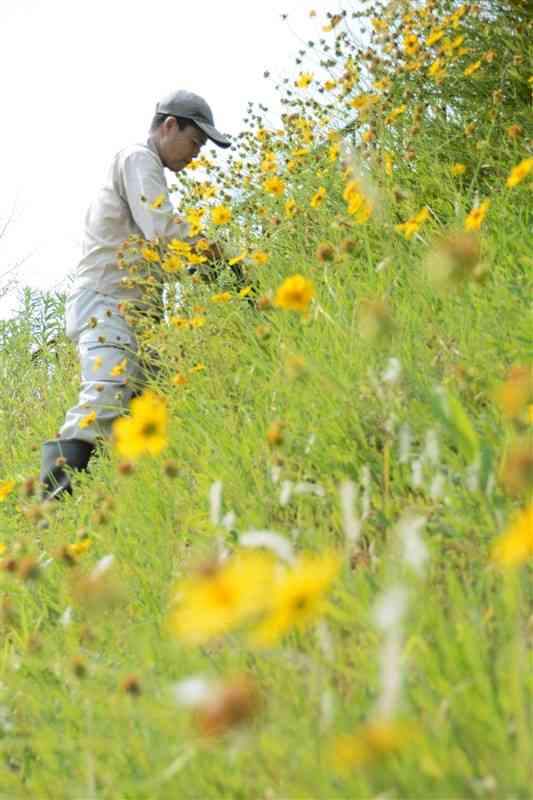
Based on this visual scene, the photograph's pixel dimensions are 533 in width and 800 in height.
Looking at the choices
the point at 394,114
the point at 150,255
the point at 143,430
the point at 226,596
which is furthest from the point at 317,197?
the point at 226,596

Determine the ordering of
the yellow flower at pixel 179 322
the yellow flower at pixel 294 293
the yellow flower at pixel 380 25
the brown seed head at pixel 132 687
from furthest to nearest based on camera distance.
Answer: the yellow flower at pixel 380 25 < the yellow flower at pixel 179 322 < the yellow flower at pixel 294 293 < the brown seed head at pixel 132 687

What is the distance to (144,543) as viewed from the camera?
1874 mm

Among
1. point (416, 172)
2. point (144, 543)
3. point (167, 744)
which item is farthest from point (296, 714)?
point (416, 172)

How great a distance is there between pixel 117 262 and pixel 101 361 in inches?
22.5

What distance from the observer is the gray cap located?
3.51 metres

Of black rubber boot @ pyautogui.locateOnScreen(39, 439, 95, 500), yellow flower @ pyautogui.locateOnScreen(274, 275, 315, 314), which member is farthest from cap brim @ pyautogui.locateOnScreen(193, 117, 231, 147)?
yellow flower @ pyautogui.locateOnScreen(274, 275, 315, 314)

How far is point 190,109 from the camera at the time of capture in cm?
352

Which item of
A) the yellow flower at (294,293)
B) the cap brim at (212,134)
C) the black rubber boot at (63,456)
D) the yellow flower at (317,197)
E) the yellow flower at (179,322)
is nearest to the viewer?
the yellow flower at (294,293)

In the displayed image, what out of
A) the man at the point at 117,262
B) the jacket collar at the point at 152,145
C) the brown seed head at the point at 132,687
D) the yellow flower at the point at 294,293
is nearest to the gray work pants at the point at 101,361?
the man at the point at 117,262

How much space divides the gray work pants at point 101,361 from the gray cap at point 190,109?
0.84 metres

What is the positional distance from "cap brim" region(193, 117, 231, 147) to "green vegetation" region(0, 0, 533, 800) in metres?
0.40

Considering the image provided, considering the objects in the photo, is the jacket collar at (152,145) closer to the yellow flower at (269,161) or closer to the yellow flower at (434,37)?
the yellow flower at (269,161)

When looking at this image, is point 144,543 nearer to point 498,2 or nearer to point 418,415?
point 418,415

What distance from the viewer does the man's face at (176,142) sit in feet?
11.6
